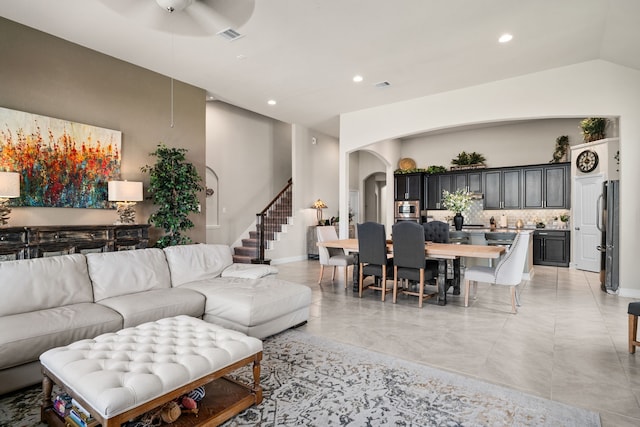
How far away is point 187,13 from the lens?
278 cm

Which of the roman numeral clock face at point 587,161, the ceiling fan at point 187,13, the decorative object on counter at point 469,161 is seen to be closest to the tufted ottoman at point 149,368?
the ceiling fan at point 187,13

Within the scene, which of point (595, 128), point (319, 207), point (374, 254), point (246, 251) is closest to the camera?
point (374, 254)

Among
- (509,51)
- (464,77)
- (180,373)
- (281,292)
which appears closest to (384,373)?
(281,292)

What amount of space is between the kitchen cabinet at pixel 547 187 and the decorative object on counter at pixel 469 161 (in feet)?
3.61

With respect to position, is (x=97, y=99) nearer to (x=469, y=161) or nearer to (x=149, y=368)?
(x=149, y=368)

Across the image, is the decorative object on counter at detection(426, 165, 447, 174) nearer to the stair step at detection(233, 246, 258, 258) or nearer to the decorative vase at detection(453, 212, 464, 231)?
the decorative vase at detection(453, 212, 464, 231)

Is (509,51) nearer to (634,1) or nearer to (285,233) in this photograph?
(634,1)

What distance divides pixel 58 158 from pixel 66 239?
3.61 ft

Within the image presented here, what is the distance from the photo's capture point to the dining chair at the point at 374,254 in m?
4.76

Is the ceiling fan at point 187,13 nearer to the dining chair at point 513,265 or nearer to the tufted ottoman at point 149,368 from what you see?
the tufted ottoman at point 149,368

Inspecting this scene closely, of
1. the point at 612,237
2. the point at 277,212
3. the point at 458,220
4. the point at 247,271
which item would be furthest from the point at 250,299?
the point at 277,212

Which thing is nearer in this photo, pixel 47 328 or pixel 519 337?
pixel 47 328

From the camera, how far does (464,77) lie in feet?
18.4

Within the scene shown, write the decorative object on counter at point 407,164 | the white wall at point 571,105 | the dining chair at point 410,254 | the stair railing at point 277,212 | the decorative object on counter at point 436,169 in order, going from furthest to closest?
the decorative object on counter at point 407,164 < the decorative object on counter at point 436,169 < the stair railing at point 277,212 < the white wall at point 571,105 < the dining chair at point 410,254
